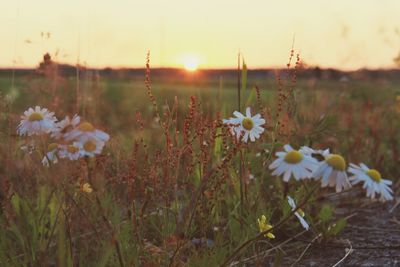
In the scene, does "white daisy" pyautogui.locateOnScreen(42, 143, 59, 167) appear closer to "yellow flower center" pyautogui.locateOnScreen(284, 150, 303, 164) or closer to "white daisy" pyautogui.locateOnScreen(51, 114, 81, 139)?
"white daisy" pyautogui.locateOnScreen(51, 114, 81, 139)

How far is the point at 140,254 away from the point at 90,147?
2.27 feet

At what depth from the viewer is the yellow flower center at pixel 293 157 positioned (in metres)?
1.49

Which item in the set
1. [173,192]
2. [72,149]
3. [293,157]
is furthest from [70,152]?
[173,192]

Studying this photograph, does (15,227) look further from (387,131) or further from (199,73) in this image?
(387,131)

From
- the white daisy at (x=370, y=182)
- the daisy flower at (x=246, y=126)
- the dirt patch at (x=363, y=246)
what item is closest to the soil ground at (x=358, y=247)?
the dirt patch at (x=363, y=246)

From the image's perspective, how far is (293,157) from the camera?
1.50m

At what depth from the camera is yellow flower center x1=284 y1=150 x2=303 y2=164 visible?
4.89ft

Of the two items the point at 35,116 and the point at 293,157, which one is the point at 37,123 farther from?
the point at 293,157

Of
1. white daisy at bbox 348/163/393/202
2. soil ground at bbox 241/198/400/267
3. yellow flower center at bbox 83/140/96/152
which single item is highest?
yellow flower center at bbox 83/140/96/152

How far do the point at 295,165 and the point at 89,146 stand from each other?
524 mm

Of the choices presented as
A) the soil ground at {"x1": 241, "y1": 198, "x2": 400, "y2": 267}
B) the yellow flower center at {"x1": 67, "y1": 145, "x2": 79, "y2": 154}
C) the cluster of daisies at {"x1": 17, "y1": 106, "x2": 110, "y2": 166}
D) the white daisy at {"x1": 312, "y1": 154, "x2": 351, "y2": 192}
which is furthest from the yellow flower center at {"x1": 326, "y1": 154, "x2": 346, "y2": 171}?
the soil ground at {"x1": 241, "y1": 198, "x2": 400, "y2": 267}

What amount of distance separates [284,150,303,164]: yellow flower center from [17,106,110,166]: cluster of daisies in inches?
17.9

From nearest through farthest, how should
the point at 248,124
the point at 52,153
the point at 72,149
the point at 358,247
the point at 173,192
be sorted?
the point at 72,149 → the point at 52,153 → the point at 248,124 → the point at 358,247 → the point at 173,192

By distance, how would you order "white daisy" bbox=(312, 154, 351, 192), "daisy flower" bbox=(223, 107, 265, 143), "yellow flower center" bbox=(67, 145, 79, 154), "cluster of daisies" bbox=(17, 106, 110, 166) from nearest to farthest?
1. "white daisy" bbox=(312, 154, 351, 192)
2. "cluster of daisies" bbox=(17, 106, 110, 166)
3. "yellow flower center" bbox=(67, 145, 79, 154)
4. "daisy flower" bbox=(223, 107, 265, 143)
